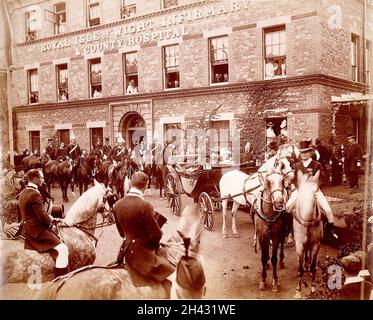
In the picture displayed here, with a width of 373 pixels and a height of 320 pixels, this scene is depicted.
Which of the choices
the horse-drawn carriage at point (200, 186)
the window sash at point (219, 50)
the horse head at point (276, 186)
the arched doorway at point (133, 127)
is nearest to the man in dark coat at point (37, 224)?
the arched doorway at point (133, 127)

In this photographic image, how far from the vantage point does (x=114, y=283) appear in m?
4.18

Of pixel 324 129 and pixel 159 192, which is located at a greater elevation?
pixel 324 129

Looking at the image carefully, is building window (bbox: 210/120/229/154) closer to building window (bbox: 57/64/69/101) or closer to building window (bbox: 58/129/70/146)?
building window (bbox: 58/129/70/146)

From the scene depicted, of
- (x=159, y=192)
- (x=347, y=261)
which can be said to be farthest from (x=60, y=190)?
(x=347, y=261)

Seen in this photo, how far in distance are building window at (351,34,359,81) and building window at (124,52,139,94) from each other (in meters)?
2.66

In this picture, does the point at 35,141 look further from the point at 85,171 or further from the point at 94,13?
the point at 94,13

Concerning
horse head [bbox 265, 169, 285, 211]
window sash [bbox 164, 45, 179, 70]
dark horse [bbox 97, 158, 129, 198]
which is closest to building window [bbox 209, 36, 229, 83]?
window sash [bbox 164, 45, 179, 70]

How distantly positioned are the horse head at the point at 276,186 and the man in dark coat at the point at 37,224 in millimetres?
2412

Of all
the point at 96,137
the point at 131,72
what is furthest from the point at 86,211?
the point at 131,72

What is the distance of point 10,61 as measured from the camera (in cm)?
533

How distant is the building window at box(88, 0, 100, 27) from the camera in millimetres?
5186

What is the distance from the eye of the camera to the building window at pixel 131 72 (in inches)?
202
